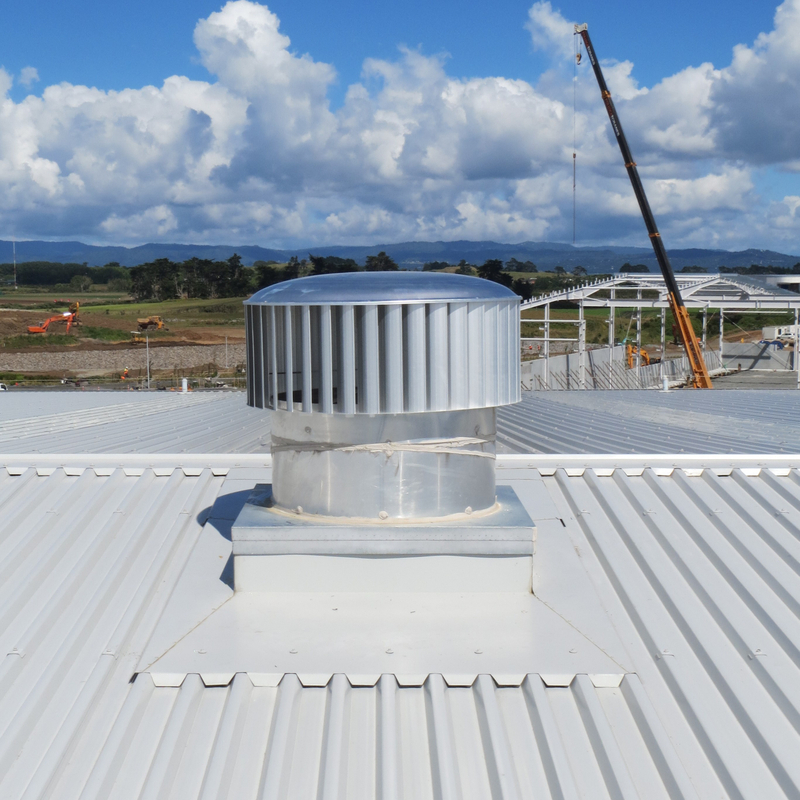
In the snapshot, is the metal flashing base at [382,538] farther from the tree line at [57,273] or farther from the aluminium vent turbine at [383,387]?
the tree line at [57,273]

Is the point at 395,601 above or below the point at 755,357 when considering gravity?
above

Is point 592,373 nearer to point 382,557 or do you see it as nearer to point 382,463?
point 382,463

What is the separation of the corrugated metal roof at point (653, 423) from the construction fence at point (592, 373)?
19370 millimetres

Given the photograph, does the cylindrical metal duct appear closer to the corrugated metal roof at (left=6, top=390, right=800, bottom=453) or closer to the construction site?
the construction site

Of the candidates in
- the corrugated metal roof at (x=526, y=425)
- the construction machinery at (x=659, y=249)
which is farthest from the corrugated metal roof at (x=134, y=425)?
the construction machinery at (x=659, y=249)

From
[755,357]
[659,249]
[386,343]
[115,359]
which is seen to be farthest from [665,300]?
[115,359]

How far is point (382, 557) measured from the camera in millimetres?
4488

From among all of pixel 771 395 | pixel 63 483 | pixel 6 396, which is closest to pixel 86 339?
pixel 6 396

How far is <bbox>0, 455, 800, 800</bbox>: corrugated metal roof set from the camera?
3438 millimetres

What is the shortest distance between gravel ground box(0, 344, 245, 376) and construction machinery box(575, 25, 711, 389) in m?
39.1

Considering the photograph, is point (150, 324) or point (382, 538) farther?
point (150, 324)

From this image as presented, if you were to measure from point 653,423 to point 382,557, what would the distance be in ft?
24.3

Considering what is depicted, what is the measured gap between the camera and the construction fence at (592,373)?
37.0 metres

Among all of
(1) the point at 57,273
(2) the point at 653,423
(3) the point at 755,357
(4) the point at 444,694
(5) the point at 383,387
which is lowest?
(3) the point at 755,357
